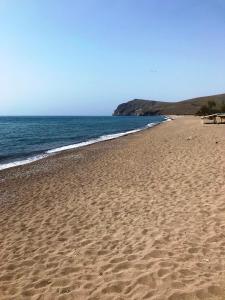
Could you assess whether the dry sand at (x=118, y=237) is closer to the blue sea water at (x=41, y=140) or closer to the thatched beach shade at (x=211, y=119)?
the blue sea water at (x=41, y=140)

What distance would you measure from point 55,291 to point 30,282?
63cm

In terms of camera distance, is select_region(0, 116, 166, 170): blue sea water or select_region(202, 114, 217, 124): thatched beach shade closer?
select_region(0, 116, 166, 170): blue sea water

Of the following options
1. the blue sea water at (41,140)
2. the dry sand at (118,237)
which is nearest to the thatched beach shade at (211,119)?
the blue sea water at (41,140)

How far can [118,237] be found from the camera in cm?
726

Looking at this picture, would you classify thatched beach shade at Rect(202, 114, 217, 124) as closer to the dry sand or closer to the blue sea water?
the blue sea water

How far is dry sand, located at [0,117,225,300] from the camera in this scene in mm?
5281

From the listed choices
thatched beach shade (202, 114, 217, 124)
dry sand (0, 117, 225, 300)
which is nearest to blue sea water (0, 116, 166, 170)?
dry sand (0, 117, 225, 300)

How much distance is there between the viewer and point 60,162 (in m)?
20.4

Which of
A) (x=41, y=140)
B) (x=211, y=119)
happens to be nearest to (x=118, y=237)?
(x=41, y=140)

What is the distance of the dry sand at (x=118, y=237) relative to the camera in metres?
5.28

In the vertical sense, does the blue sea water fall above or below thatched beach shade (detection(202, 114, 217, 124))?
below

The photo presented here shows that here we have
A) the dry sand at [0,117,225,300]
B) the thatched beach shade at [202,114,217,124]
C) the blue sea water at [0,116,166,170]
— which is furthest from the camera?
the thatched beach shade at [202,114,217,124]

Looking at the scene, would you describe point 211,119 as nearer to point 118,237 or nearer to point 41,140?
point 41,140

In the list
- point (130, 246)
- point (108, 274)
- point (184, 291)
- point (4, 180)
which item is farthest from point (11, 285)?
point (4, 180)
